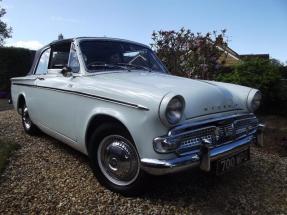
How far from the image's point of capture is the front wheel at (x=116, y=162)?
3343 mm

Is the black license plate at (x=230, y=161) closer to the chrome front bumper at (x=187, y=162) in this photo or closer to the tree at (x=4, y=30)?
the chrome front bumper at (x=187, y=162)

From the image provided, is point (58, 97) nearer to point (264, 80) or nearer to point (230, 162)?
point (230, 162)

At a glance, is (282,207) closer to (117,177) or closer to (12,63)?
(117,177)

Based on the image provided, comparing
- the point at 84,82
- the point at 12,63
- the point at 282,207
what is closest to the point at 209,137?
the point at 282,207

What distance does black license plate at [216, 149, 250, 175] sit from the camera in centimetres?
337

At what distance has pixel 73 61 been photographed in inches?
170

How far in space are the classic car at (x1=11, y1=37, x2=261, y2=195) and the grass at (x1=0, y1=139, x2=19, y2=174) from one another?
0.68 meters

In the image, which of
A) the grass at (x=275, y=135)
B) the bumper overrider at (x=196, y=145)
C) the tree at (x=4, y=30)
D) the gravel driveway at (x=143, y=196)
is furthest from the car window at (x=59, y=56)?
the tree at (x=4, y=30)

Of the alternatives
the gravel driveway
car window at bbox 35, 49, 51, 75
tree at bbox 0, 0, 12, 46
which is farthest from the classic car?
tree at bbox 0, 0, 12, 46

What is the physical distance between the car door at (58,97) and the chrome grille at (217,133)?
4.92 ft

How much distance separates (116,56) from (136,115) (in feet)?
5.06

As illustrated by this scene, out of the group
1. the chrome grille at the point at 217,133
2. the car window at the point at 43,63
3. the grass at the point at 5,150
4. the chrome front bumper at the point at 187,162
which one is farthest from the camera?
the car window at the point at 43,63

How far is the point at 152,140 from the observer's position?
9.95 ft

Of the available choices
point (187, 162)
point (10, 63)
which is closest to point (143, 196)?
point (187, 162)
